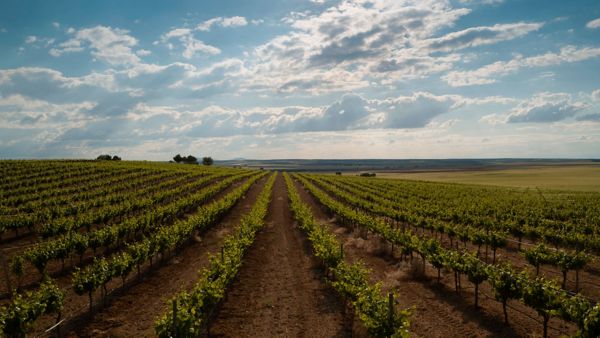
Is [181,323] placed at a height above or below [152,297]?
above

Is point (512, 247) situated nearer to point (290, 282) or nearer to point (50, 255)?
point (290, 282)

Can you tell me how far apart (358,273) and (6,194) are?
153 ft

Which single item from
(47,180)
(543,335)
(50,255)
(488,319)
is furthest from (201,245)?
(47,180)

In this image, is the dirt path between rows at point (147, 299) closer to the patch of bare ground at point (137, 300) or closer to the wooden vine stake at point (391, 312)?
the patch of bare ground at point (137, 300)

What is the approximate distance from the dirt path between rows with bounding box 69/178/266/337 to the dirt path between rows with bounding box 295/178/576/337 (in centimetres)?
939

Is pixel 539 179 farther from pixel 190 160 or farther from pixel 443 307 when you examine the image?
pixel 190 160

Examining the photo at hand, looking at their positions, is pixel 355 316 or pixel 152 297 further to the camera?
pixel 152 297

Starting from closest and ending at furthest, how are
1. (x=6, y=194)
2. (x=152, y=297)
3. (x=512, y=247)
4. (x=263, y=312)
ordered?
(x=263, y=312) → (x=152, y=297) → (x=512, y=247) → (x=6, y=194)

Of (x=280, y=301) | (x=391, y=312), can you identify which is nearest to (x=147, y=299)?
(x=280, y=301)

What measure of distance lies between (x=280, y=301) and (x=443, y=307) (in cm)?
686

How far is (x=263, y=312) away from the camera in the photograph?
14.8 meters

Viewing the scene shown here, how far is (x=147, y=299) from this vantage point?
16.1m

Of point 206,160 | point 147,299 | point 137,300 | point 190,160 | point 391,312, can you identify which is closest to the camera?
point 391,312

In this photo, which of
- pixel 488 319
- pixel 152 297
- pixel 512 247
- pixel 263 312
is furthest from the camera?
pixel 512 247
